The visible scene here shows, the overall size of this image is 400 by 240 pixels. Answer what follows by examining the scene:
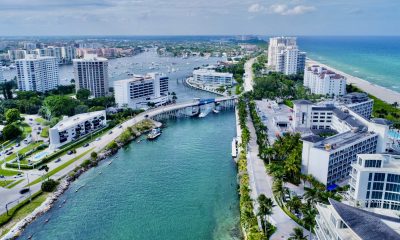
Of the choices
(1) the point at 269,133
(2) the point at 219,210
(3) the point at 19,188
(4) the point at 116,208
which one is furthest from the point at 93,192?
(1) the point at 269,133

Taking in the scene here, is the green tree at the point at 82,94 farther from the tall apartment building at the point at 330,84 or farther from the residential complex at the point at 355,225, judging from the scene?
the residential complex at the point at 355,225

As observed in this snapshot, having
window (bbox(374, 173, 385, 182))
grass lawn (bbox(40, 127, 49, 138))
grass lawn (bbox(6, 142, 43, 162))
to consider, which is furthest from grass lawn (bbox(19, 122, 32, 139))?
window (bbox(374, 173, 385, 182))

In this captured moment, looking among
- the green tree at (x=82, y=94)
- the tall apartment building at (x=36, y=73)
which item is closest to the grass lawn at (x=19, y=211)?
the green tree at (x=82, y=94)

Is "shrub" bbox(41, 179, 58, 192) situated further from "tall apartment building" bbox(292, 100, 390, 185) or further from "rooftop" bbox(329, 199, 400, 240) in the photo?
"rooftop" bbox(329, 199, 400, 240)

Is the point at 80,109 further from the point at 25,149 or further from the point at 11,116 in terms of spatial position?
the point at 25,149

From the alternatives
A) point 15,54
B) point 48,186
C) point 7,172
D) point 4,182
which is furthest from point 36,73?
point 15,54
